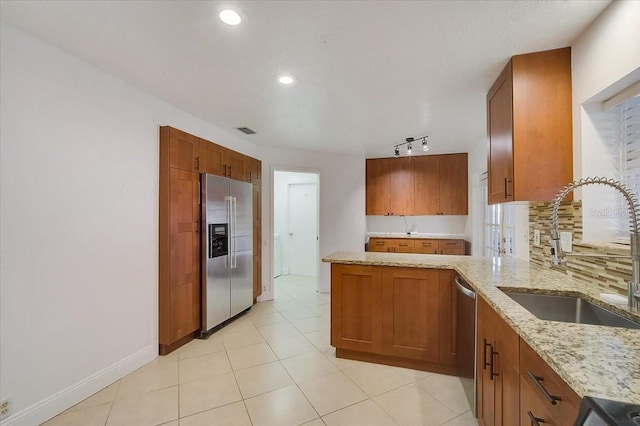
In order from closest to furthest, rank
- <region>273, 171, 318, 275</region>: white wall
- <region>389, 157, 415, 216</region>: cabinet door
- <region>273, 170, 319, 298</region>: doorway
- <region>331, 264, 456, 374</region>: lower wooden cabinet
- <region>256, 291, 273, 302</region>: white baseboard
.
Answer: <region>331, 264, 456, 374</region>: lower wooden cabinet, <region>256, 291, 273, 302</region>: white baseboard, <region>389, 157, 415, 216</region>: cabinet door, <region>273, 170, 319, 298</region>: doorway, <region>273, 171, 318, 275</region>: white wall

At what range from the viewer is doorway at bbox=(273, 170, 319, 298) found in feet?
20.1

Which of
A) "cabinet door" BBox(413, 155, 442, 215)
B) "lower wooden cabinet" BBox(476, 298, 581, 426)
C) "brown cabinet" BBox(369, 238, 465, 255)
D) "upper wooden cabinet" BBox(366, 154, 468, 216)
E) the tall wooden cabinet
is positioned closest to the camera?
"lower wooden cabinet" BBox(476, 298, 581, 426)

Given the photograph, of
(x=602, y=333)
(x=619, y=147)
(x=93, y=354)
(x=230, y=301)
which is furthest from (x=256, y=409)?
(x=619, y=147)

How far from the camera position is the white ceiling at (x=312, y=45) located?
1.48m

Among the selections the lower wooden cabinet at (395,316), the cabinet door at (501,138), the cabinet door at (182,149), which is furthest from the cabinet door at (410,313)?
the cabinet door at (182,149)

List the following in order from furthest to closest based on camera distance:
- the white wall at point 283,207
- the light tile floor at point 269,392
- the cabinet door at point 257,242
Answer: the white wall at point 283,207
the cabinet door at point 257,242
the light tile floor at point 269,392

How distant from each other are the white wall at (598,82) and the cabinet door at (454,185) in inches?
122

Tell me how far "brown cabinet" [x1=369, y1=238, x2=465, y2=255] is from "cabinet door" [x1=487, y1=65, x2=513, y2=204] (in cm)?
251

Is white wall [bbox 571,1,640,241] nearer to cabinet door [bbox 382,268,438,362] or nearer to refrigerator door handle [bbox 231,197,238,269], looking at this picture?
cabinet door [bbox 382,268,438,362]

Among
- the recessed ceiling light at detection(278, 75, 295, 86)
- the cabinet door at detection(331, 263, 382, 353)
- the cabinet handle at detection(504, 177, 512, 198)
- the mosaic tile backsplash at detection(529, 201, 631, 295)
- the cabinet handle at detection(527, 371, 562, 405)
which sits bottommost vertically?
the cabinet door at detection(331, 263, 382, 353)

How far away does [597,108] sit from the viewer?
1.65 m

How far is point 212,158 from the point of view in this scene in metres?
3.22

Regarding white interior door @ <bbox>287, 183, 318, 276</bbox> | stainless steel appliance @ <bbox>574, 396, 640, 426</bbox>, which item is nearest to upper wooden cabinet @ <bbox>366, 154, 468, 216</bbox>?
white interior door @ <bbox>287, 183, 318, 276</bbox>

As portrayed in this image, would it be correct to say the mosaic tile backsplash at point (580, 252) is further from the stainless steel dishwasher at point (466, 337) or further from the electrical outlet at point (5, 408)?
the electrical outlet at point (5, 408)
